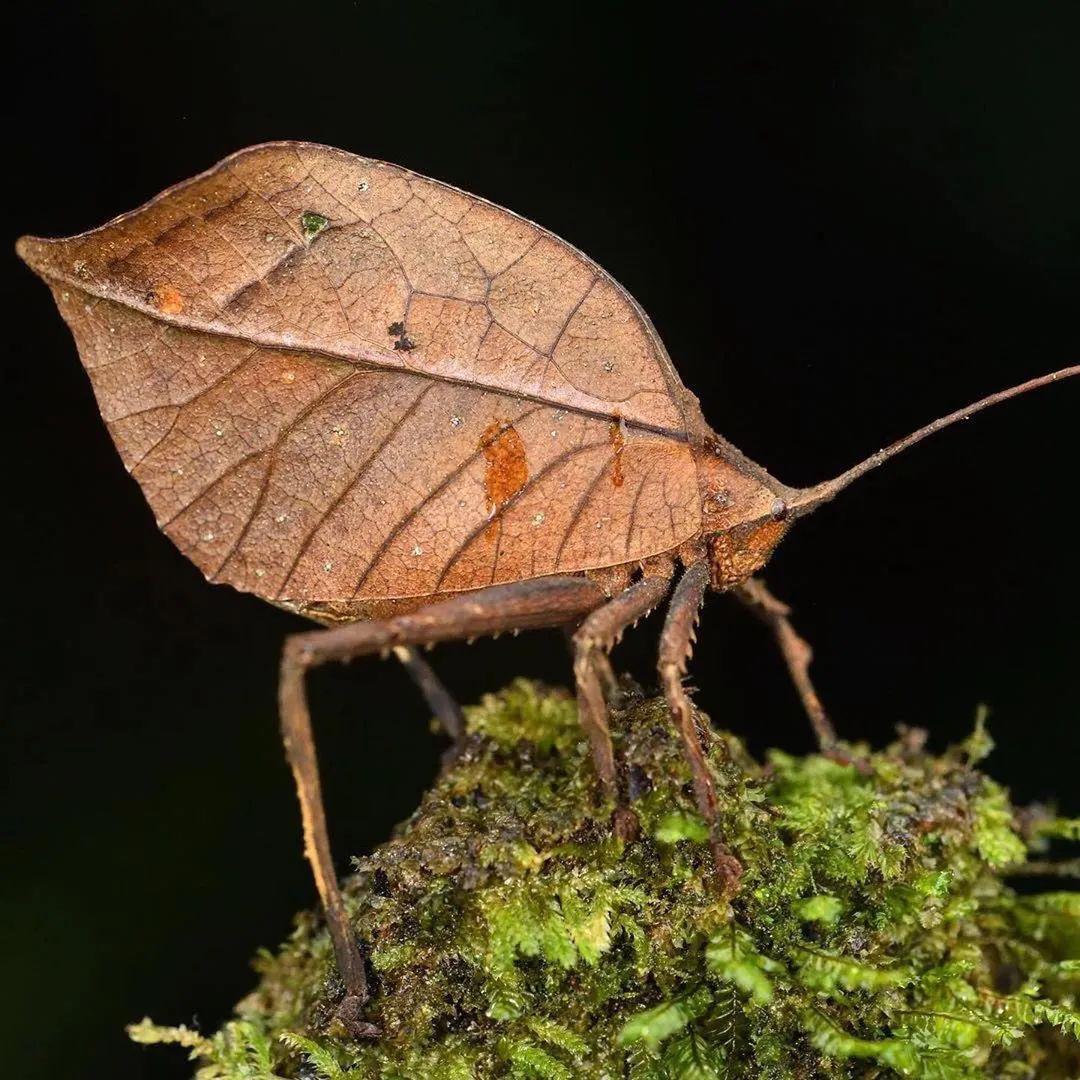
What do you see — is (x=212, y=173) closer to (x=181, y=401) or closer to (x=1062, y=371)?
(x=181, y=401)

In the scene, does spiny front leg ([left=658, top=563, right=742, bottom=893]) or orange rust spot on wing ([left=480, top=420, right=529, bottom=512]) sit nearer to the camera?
spiny front leg ([left=658, top=563, right=742, bottom=893])

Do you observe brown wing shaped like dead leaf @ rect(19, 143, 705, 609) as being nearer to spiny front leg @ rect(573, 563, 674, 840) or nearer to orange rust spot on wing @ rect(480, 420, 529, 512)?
orange rust spot on wing @ rect(480, 420, 529, 512)

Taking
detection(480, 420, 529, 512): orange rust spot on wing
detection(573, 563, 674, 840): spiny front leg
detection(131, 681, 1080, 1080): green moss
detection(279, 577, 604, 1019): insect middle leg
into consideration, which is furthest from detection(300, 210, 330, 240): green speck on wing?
detection(131, 681, 1080, 1080): green moss

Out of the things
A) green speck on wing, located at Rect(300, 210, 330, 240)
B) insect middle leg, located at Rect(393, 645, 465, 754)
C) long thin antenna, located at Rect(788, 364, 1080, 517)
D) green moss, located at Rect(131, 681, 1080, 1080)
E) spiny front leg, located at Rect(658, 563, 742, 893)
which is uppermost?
green speck on wing, located at Rect(300, 210, 330, 240)

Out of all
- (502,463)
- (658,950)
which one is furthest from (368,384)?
(658,950)

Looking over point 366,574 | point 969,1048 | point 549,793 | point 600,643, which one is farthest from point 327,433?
point 969,1048

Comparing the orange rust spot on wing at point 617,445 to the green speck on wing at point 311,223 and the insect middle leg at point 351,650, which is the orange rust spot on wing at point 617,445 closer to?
the insect middle leg at point 351,650
